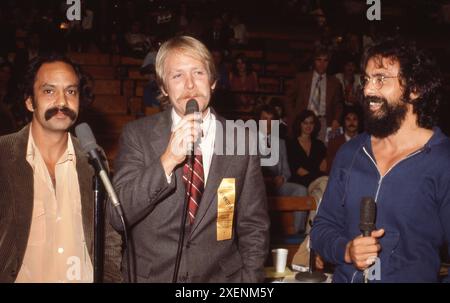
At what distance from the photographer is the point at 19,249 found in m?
2.00

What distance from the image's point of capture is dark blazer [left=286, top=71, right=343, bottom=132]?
736 cm

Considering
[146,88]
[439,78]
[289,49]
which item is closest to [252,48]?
[289,49]

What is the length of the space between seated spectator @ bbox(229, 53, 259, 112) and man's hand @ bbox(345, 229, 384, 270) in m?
7.12

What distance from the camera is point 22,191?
2.08 meters

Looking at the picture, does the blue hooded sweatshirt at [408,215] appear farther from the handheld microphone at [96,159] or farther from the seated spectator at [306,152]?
the seated spectator at [306,152]

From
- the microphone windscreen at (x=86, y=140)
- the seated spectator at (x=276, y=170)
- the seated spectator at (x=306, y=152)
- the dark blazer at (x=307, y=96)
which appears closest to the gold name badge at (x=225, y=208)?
the microphone windscreen at (x=86, y=140)

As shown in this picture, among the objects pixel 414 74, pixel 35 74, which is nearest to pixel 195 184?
pixel 35 74

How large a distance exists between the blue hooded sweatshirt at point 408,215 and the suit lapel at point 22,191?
47.3 inches

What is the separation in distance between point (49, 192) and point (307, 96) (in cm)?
568

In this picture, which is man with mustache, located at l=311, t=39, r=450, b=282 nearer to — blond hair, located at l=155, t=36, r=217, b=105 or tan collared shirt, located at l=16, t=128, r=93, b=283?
blond hair, located at l=155, t=36, r=217, b=105

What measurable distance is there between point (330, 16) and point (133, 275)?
37.2 ft

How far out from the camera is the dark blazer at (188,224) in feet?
6.49

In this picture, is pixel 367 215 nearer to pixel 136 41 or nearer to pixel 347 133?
pixel 347 133

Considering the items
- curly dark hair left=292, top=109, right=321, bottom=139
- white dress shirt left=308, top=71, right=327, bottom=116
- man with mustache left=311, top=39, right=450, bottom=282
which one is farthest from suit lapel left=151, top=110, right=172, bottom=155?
white dress shirt left=308, top=71, right=327, bottom=116
